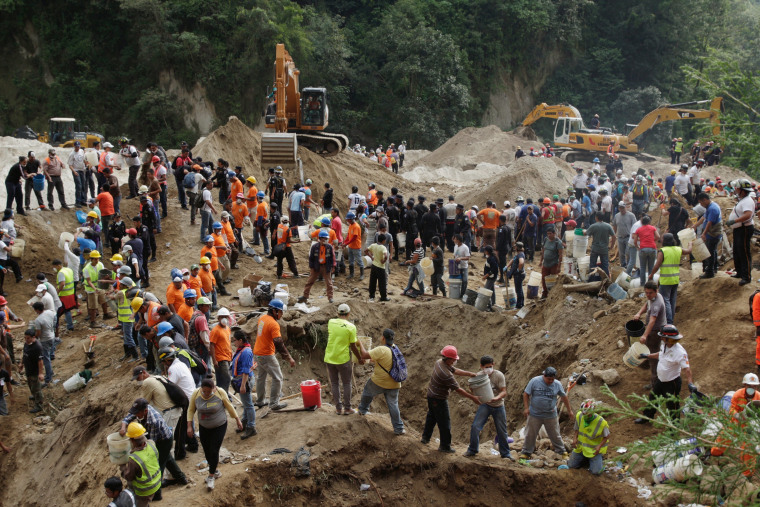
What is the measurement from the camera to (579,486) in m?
8.70

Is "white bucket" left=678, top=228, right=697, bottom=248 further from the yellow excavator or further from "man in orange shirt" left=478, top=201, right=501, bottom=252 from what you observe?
the yellow excavator

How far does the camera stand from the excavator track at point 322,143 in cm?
2564

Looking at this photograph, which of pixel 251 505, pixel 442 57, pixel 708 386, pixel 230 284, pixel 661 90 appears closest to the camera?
pixel 251 505

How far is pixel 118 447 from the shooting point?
7574 mm

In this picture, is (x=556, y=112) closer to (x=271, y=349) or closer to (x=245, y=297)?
(x=245, y=297)

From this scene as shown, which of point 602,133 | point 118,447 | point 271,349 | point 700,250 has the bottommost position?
point 118,447

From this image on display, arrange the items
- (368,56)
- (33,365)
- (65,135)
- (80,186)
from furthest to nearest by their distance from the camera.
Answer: (368,56), (65,135), (80,186), (33,365)

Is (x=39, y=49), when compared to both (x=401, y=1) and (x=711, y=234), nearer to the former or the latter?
(x=401, y=1)

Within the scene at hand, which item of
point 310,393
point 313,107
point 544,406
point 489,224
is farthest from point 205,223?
point 544,406

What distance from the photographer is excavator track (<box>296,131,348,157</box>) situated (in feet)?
84.1

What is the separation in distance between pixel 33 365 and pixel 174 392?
199 inches

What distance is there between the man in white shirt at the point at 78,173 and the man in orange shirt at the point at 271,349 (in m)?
10.9

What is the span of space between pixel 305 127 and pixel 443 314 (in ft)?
44.4

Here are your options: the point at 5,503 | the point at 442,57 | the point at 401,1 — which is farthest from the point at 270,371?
the point at 401,1
